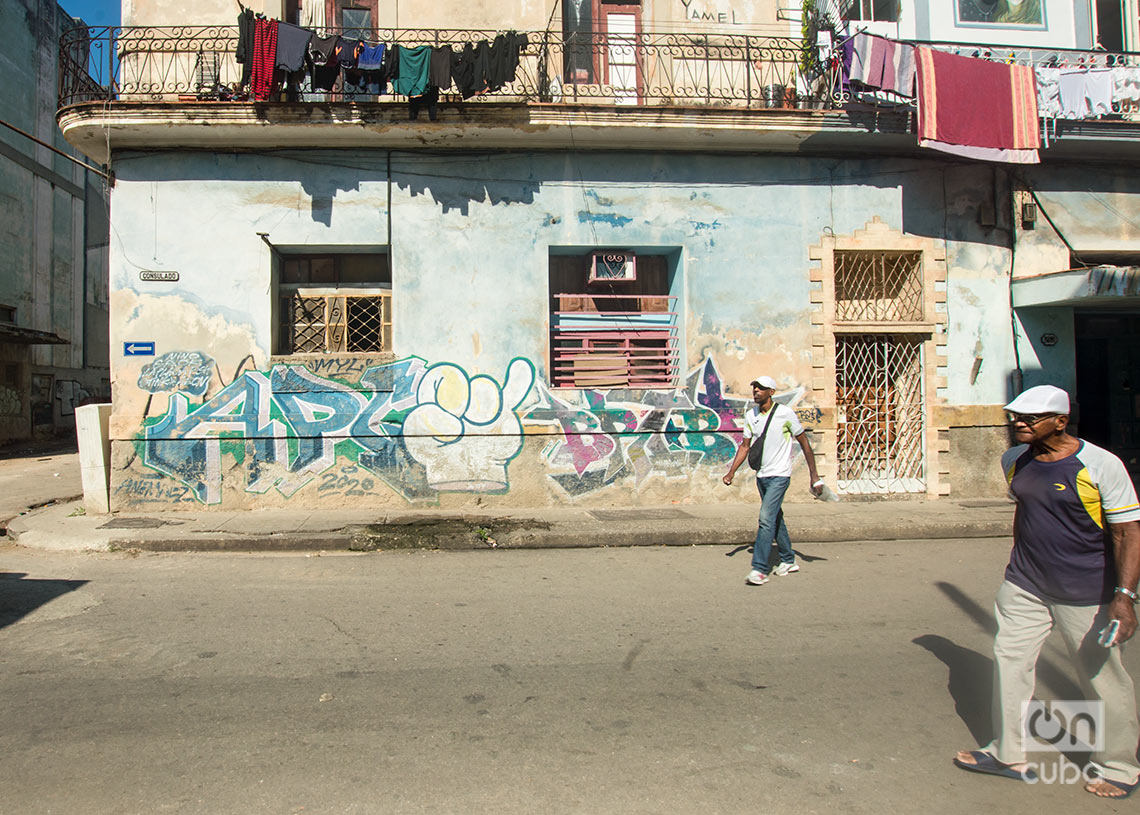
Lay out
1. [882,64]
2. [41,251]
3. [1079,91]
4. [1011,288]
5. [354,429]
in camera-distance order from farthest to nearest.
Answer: [41,251]
[1011,288]
[1079,91]
[354,429]
[882,64]

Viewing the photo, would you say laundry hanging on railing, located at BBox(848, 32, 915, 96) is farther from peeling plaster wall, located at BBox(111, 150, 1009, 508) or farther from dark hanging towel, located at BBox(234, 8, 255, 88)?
dark hanging towel, located at BBox(234, 8, 255, 88)

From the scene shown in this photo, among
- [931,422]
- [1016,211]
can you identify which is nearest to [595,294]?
[931,422]

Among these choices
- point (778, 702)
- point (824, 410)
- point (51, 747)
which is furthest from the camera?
point (824, 410)

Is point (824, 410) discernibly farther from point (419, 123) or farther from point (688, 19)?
point (419, 123)

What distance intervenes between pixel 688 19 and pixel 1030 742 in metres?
10.1

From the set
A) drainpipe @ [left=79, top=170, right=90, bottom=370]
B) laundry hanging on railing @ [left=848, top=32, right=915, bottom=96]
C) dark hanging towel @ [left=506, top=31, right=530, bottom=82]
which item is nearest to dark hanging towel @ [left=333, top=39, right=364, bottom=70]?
dark hanging towel @ [left=506, top=31, right=530, bottom=82]

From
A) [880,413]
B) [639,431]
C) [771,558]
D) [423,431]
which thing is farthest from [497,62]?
[880,413]

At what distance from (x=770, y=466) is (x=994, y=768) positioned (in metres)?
3.63

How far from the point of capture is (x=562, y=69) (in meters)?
10.6

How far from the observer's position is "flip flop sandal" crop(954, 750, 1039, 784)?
3211 millimetres

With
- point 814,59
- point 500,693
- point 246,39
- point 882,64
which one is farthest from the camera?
point 814,59

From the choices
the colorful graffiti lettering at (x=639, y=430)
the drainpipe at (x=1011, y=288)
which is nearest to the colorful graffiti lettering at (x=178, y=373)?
the colorful graffiti lettering at (x=639, y=430)

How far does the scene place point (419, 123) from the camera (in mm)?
9531

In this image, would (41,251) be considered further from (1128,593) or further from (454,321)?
(1128,593)
